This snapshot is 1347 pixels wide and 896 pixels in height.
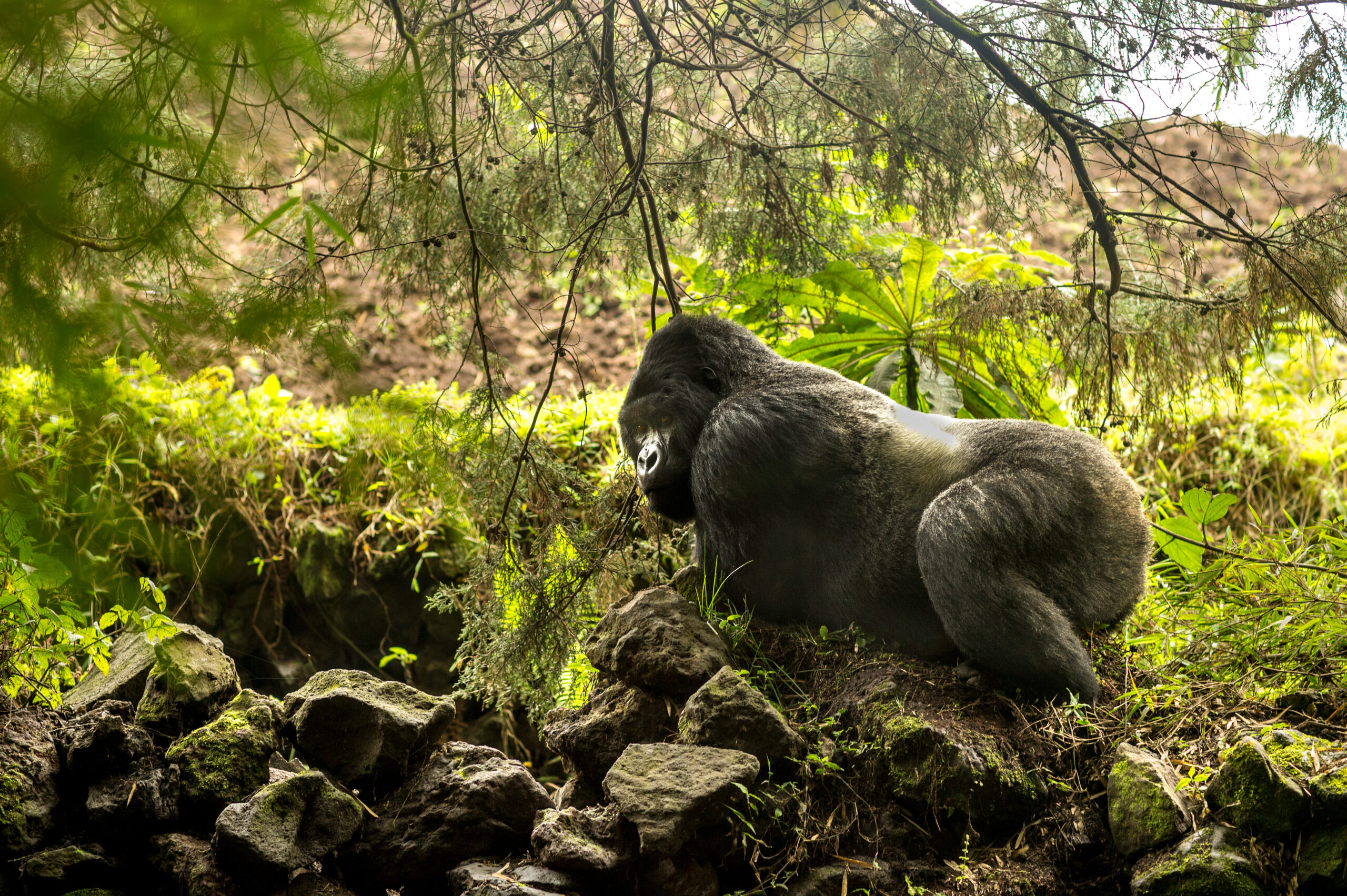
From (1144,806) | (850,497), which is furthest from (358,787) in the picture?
(1144,806)

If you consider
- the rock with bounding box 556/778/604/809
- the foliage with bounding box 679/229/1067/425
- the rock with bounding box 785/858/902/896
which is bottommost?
the rock with bounding box 785/858/902/896

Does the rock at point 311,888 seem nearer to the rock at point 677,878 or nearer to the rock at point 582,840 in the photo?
the rock at point 582,840

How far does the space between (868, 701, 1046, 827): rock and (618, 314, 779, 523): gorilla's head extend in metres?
1.10

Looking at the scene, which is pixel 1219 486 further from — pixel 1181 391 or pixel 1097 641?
pixel 1097 641

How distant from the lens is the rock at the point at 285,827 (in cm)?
216

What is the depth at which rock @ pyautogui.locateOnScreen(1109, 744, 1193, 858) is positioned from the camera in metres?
2.19

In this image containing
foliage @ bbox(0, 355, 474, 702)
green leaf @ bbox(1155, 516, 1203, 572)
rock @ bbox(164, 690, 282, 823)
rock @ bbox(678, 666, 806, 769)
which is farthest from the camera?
foliage @ bbox(0, 355, 474, 702)

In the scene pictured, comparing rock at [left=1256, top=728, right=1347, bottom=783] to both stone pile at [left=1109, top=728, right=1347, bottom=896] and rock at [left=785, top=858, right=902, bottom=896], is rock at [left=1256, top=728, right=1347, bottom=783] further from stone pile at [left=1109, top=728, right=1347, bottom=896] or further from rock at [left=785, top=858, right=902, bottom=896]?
rock at [left=785, top=858, right=902, bottom=896]

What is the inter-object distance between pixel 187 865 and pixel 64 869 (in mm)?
250

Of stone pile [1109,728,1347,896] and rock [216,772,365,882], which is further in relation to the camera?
rock [216,772,365,882]

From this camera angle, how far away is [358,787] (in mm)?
2570

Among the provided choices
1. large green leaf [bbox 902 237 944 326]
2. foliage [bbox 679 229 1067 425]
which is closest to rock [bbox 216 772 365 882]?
foliage [bbox 679 229 1067 425]

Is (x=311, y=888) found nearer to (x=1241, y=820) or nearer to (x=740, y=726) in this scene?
(x=740, y=726)

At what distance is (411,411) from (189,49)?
28.8 inches
